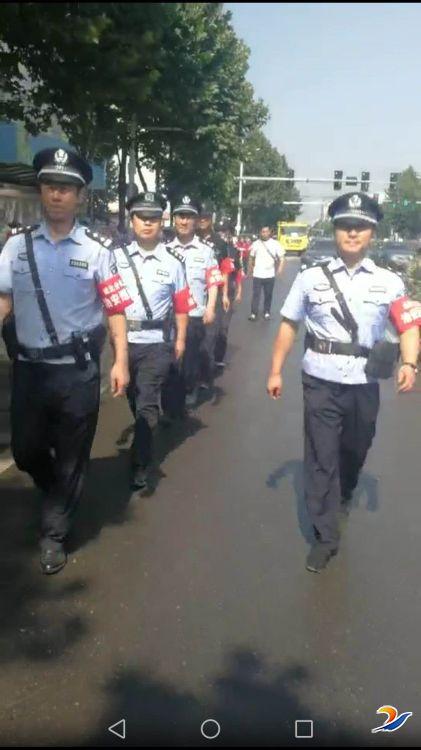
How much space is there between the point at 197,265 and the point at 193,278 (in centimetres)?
12

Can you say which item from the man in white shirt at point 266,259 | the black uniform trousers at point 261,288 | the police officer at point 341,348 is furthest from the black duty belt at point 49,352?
the black uniform trousers at point 261,288

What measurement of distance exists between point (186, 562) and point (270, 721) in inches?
58.4

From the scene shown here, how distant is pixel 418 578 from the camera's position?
4395 millimetres

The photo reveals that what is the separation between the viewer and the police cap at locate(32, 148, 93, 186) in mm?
4168

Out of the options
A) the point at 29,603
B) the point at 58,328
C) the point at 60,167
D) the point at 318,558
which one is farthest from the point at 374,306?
the point at 29,603

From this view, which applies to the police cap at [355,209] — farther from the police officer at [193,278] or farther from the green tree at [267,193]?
the green tree at [267,193]

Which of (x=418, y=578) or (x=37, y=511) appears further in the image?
(x=37, y=511)

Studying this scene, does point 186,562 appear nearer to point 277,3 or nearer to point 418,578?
point 418,578

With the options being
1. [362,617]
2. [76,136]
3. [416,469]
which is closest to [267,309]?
[76,136]

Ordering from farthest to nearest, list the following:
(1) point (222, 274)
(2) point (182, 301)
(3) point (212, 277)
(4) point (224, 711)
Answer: (1) point (222, 274)
(3) point (212, 277)
(2) point (182, 301)
(4) point (224, 711)

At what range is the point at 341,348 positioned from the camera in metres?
4.43

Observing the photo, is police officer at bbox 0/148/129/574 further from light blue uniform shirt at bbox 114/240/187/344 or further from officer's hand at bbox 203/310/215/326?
officer's hand at bbox 203/310/215/326

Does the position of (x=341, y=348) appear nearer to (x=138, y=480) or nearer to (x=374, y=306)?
(x=374, y=306)

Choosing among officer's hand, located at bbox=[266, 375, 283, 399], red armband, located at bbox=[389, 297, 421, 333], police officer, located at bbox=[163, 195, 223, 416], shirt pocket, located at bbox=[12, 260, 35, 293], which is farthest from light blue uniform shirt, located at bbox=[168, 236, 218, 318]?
shirt pocket, located at bbox=[12, 260, 35, 293]
